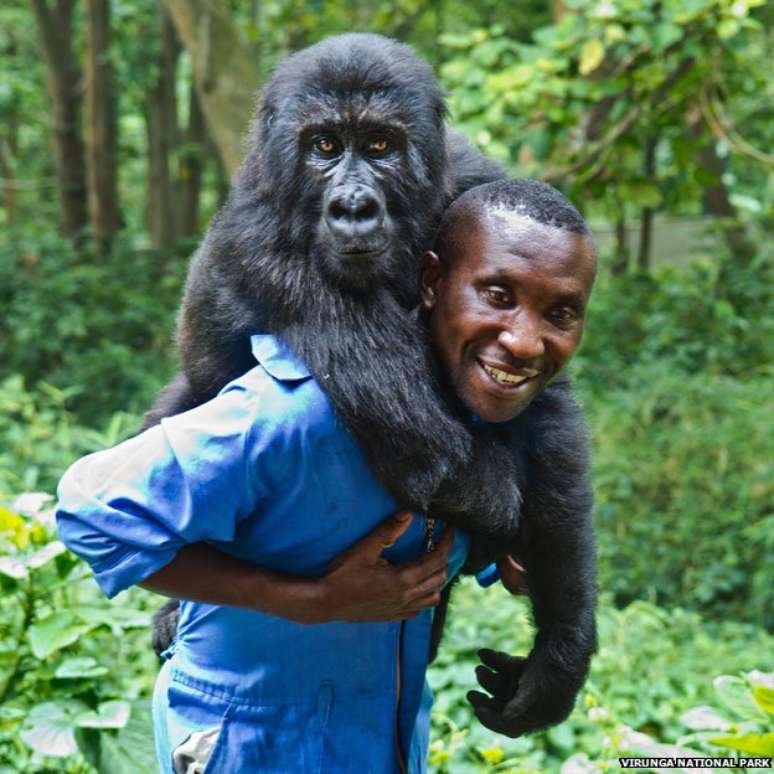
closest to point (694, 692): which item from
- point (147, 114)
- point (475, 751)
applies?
point (475, 751)

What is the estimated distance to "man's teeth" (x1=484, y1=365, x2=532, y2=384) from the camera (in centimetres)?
210

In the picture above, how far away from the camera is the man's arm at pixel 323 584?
2027mm

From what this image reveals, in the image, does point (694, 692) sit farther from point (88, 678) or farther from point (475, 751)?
point (88, 678)

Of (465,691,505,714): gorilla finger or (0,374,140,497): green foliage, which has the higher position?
(465,691,505,714): gorilla finger

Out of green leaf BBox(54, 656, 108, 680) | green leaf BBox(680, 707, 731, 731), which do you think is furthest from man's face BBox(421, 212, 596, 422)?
green leaf BBox(54, 656, 108, 680)

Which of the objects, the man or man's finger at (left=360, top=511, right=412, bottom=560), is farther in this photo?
man's finger at (left=360, top=511, right=412, bottom=560)

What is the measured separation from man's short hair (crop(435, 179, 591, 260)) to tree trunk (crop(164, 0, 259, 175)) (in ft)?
15.8

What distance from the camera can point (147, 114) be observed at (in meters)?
15.1

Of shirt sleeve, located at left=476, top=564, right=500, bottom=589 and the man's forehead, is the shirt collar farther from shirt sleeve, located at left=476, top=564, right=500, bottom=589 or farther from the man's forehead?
shirt sleeve, located at left=476, top=564, right=500, bottom=589

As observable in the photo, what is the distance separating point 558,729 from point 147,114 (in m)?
12.9

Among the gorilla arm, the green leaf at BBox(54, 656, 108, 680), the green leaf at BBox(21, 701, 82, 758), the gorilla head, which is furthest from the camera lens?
the green leaf at BBox(54, 656, 108, 680)

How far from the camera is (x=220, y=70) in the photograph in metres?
6.92

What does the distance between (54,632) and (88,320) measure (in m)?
7.90

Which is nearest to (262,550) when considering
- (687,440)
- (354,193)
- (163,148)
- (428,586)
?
(428,586)
